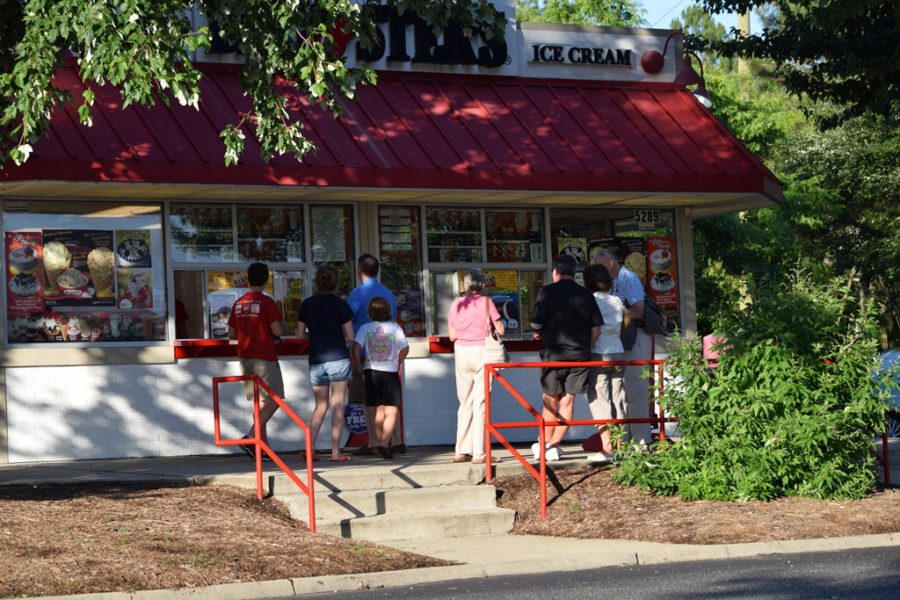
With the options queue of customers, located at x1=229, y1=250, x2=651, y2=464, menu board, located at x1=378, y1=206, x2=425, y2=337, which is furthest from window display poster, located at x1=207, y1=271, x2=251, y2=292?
menu board, located at x1=378, y1=206, x2=425, y2=337

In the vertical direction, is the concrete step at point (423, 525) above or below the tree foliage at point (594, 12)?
below

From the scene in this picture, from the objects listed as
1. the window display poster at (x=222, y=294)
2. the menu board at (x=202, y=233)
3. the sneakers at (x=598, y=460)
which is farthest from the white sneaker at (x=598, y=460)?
the menu board at (x=202, y=233)

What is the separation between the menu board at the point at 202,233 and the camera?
47.6 ft

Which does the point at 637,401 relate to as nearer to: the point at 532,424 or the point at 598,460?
the point at 598,460

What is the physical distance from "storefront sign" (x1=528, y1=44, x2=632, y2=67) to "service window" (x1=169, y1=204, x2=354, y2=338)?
3.15 meters

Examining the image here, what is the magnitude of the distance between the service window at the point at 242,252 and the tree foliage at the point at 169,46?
2853 millimetres

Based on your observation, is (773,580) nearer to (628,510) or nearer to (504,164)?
(628,510)

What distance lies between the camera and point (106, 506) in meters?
10.6

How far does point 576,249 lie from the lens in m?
16.4

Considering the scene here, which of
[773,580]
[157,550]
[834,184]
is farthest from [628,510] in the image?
[834,184]

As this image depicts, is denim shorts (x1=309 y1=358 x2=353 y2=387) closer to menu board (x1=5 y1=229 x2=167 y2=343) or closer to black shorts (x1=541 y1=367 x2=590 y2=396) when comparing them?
black shorts (x1=541 y1=367 x2=590 y2=396)

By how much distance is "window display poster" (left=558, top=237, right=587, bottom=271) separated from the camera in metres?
16.3

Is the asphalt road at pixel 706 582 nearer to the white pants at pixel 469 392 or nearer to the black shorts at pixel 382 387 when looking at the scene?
the white pants at pixel 469 392

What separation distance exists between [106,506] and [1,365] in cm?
341
